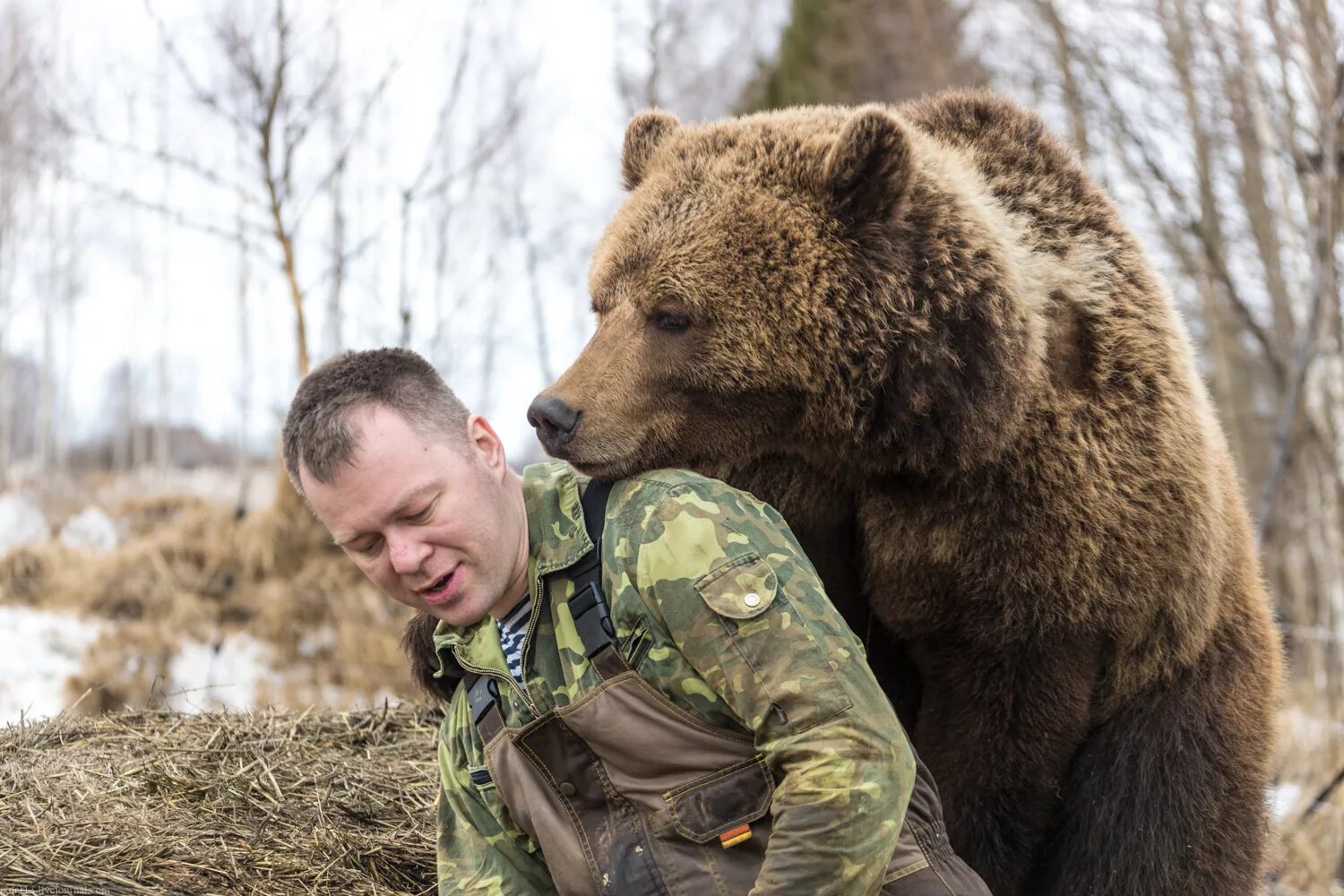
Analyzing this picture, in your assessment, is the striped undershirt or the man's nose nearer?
the man's nose

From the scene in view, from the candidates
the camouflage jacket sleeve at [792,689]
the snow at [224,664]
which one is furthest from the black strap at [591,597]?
the snow at [224,664]

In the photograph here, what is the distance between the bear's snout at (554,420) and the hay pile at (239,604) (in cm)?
706

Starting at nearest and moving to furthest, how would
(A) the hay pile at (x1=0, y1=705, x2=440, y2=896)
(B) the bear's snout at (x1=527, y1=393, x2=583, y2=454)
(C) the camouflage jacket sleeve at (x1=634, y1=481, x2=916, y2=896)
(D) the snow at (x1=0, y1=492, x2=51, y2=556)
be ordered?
1. (C) the camouflage jacket sleeve at (x1=634, y1=481, x2=916, y2=896)
2. (B) the bear's snout at (x1=527, y1=393, x2=583, y2=454)
3. (A) the hay pile at (x1=0, y1=705, x2=440, y2=896)
4. (D) the snow at (x1=0, y1=492, x2=51, y2=556)

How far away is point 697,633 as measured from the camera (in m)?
2.24

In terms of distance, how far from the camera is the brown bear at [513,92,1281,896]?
9.21 feet

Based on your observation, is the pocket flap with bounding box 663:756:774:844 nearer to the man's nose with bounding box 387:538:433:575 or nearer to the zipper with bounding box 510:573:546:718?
the zipper with bounding box 510:573:546:718

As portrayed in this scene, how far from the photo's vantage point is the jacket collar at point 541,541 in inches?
101

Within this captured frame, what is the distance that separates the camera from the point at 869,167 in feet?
9.09

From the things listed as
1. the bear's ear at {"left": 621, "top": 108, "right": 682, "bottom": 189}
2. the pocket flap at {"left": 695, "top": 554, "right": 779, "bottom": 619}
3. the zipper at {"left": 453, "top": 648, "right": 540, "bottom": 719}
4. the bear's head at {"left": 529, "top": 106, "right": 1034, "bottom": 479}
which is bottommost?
the zipper at {"left": 453, "top": 648, "right": 540, "bottom": 719}

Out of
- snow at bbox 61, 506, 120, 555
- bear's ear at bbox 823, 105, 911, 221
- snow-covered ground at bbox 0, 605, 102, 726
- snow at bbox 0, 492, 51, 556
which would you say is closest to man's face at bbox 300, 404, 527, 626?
bear's ear at bbox 823, 105, 911, 221

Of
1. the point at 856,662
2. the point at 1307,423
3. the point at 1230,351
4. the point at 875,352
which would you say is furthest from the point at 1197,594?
the point at 1230,351

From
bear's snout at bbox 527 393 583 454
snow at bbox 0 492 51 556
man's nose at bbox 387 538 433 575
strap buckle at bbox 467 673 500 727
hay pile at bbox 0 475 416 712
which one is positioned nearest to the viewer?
man's nose at bbox 387 538 433 575

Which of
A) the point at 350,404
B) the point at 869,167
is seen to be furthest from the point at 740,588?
the point at 869,167

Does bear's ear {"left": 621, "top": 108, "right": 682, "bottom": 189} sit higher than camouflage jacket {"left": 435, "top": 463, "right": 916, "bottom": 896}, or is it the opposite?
bear's ear {"left": 621, "top": 108, "right": 682, "bottom": 189}
